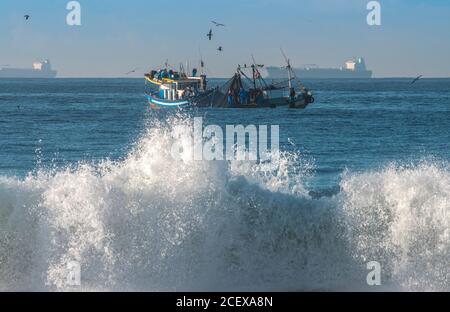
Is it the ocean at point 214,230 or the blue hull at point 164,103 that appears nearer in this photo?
the ocean at point 214,230

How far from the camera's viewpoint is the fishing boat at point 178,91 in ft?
215

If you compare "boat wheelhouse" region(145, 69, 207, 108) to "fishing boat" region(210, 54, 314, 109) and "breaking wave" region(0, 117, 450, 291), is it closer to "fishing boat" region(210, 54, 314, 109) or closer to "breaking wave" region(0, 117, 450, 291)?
"fishing boat" region(210, 54, 314, 109)

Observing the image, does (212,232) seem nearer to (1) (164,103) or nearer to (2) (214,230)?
(2) (214,230)

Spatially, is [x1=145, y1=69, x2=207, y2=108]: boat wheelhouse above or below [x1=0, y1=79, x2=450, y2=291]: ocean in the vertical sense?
above

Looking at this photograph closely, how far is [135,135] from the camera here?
42344 millimetres

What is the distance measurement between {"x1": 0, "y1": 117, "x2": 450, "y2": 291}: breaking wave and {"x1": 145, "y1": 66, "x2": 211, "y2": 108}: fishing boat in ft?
171

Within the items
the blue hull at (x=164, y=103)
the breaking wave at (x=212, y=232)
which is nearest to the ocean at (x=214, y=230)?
the breaking wave at (x=212, y=232)

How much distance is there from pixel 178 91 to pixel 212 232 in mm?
55792

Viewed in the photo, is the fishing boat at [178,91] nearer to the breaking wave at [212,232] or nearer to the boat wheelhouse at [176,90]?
the boat wheelhouse at [176,90]

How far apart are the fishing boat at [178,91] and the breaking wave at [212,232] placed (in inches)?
2052

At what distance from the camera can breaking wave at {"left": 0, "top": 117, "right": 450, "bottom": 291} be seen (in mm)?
11891

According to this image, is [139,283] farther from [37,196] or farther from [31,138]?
[31,138]

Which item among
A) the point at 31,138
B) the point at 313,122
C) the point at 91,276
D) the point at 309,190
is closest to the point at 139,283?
the point at 91,276

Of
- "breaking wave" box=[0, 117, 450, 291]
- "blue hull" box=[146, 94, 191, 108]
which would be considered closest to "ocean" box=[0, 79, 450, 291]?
"breaking wave" box=[0, 117, 450, 291]
